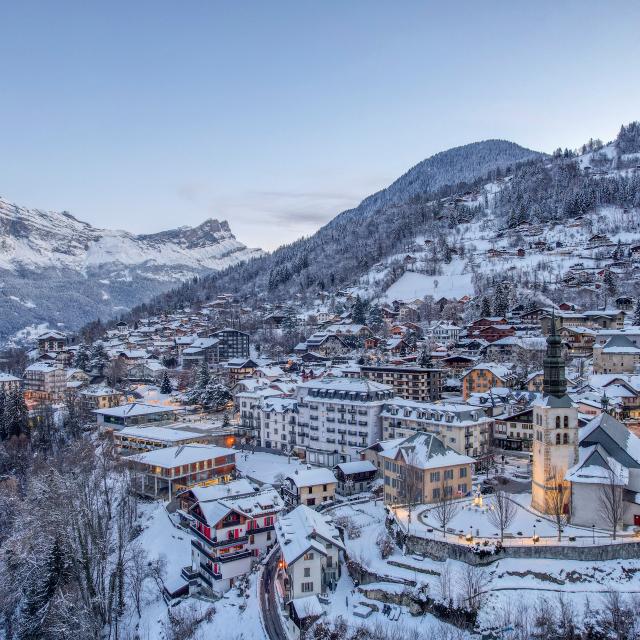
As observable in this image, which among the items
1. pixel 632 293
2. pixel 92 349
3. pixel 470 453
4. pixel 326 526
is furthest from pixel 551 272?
pixel 326 526

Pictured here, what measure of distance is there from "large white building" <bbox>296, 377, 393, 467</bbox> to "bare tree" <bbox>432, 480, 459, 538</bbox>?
47.0 feet

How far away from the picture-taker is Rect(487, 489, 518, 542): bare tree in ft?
104

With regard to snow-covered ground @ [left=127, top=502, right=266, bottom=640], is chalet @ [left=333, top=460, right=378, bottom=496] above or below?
above

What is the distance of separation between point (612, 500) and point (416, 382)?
1598 inches

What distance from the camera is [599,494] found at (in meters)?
32.4

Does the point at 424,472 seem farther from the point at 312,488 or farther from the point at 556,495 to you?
the point at 312,488

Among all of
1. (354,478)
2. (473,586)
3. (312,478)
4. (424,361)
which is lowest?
(473,586)

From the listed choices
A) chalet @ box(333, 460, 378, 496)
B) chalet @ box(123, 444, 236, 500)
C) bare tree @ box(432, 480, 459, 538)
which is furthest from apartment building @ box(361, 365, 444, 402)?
bare tree @ box(432, 480, 459, 538)

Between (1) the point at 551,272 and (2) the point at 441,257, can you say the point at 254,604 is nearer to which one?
(1) the point at 551,272

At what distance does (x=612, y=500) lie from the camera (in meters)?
31.1

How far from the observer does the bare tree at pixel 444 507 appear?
111 feet

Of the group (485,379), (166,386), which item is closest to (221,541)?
(485,379)

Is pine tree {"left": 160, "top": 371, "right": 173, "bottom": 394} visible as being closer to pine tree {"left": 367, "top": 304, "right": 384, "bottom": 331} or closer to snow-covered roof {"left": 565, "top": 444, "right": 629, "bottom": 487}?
pine tree {"left": 367, "top": 304, "right": 384, "bottom": 331}

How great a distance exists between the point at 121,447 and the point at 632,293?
93.9 m
